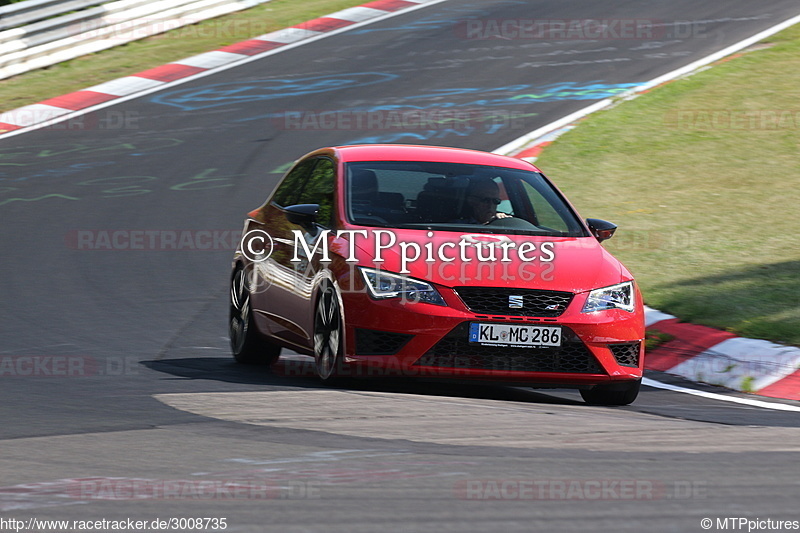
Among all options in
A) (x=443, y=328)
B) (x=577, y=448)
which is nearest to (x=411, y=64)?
(x=443, y=328)

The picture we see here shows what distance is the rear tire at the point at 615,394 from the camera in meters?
7.96

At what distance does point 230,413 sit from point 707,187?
9340 millimetres

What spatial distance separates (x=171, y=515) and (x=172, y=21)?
21.0 meters

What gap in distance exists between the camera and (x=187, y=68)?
2191 cm

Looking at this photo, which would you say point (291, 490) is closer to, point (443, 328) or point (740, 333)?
point (443, 328)

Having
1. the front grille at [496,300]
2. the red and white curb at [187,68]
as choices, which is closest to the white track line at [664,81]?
the front grille at [496,300]

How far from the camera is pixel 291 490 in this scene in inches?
194

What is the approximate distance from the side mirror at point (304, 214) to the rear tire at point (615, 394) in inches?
79.2
